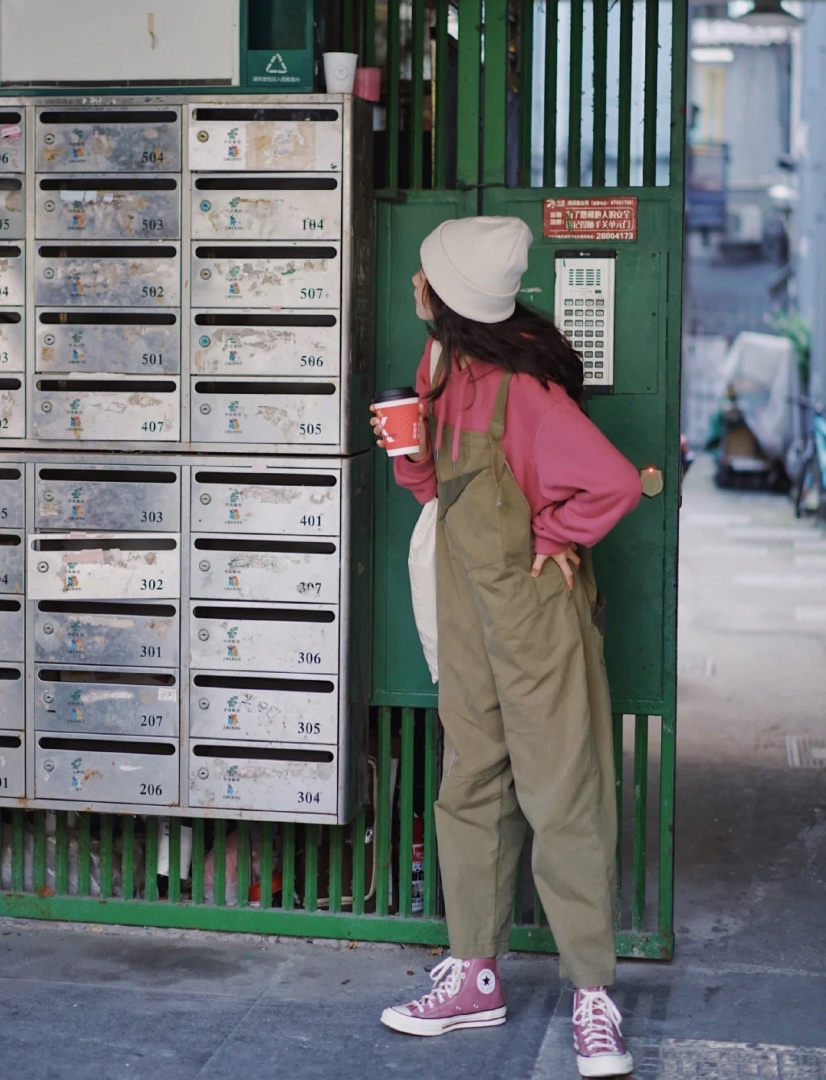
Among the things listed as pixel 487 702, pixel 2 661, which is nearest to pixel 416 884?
pixel 487 702

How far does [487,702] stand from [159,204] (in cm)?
158

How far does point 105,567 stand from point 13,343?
66cm

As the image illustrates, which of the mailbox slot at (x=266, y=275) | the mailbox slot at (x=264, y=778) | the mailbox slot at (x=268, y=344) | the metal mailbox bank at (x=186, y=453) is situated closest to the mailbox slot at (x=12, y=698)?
the metal mailbox bank at (x=186, y=453)

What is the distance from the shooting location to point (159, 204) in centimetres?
378

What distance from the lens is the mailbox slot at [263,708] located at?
12.5 ft

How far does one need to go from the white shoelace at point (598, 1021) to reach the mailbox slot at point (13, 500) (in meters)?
1.95

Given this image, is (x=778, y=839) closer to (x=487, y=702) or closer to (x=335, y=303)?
(x=487, y=702)

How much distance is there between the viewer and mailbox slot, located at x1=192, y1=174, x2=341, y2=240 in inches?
146

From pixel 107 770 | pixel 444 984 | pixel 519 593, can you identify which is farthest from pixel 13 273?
pixel 444 984

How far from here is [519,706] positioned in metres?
3.36

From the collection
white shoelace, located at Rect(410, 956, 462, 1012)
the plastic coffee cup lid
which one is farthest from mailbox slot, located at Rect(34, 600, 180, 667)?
white shoelace, located at Rect(410, 956, 462, 1012)

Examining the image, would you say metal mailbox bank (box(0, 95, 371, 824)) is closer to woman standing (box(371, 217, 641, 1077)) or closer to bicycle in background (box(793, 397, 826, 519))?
woman standing (box(371, 217, 641, 1077))

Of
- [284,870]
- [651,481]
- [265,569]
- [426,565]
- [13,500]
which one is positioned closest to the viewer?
[426,565]

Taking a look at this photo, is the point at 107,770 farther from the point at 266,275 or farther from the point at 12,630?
the point at 266,275
